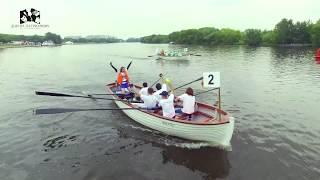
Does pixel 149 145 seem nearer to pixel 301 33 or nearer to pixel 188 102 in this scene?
pixel 188 102

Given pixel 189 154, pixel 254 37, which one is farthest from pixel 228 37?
pixel 189 154

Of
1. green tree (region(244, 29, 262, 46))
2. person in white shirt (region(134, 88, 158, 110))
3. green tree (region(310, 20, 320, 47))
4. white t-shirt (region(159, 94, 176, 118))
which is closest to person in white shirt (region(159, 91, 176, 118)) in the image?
white t-shirt (region(159, 94, 176, 118))

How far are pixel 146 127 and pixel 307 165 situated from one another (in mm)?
7865

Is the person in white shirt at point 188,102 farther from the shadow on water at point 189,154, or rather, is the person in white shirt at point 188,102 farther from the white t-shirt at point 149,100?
the white t-shirt at point 149,100

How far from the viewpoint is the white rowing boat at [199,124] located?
1291 centimetres

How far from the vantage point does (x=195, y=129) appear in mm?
13430

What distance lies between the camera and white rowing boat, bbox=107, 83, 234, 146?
12.9 meters

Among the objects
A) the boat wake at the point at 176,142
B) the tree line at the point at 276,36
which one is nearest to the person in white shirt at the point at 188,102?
the boat wake at the point at 176,142

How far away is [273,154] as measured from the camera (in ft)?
42.8

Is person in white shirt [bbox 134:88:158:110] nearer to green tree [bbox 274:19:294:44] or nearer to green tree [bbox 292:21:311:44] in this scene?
green tree [bbox 274:19:294:44]

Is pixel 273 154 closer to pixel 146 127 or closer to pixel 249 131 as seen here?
pixel 249 131

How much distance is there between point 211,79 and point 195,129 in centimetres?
235

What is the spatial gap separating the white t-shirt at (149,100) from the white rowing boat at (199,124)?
0.44m

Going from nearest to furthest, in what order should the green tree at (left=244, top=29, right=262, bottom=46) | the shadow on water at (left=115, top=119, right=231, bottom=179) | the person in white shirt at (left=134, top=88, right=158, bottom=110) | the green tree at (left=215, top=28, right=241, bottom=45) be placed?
the shadow on water at (left=115, top=119, right=231, bottom=179) < the person in white shirt at (left=134, top=88, right=158, bottom=110) < the green tree at (left=244, top=29, right=262, bottom=46) < the green tree at (left=215, top=28, right=241, bottom=45)
